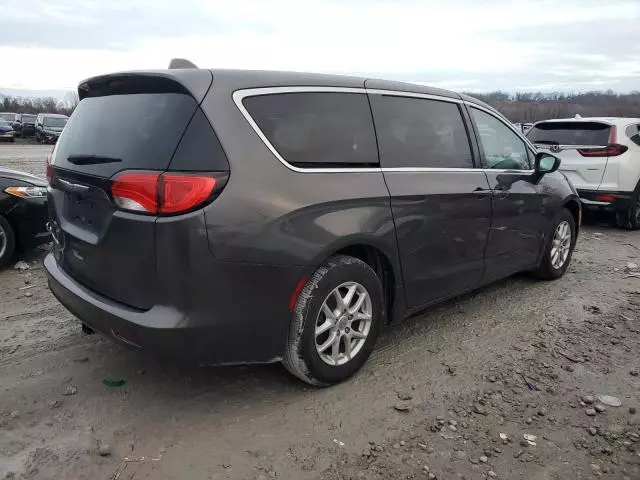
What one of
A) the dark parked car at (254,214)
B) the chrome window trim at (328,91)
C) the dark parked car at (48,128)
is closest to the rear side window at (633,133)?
the chrome window trim at (328,91)

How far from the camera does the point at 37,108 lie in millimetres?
59688

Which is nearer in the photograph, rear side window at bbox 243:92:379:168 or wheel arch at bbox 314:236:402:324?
rear side window at bbox 243:92:379:168

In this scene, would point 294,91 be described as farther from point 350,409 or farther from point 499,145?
point 499,145

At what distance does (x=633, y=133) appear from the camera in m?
8.13

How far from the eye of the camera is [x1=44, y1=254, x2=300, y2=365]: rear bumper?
2.61 meters

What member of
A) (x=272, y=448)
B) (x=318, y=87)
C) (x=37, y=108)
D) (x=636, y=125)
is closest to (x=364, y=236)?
(x=318, y=87)

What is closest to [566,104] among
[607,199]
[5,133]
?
[607,199]

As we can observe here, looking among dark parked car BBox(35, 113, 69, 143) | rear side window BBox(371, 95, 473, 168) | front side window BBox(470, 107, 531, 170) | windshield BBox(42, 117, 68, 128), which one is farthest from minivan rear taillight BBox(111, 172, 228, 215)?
windshield BBox(42, 117, 68, 128)

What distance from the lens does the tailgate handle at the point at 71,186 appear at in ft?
9.61

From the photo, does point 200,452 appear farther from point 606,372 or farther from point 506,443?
point 606,372

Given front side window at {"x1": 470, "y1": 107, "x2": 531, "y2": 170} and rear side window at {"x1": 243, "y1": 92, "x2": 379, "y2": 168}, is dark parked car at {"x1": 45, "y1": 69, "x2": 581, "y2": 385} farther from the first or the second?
front side window at {"x1": 470, "y1": 107, "x2": 531, "y2": 170}

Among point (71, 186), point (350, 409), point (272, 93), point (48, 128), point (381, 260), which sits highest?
point (272, 93)

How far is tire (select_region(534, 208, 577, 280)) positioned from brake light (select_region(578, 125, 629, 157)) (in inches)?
117

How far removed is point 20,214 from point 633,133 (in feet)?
27.0
